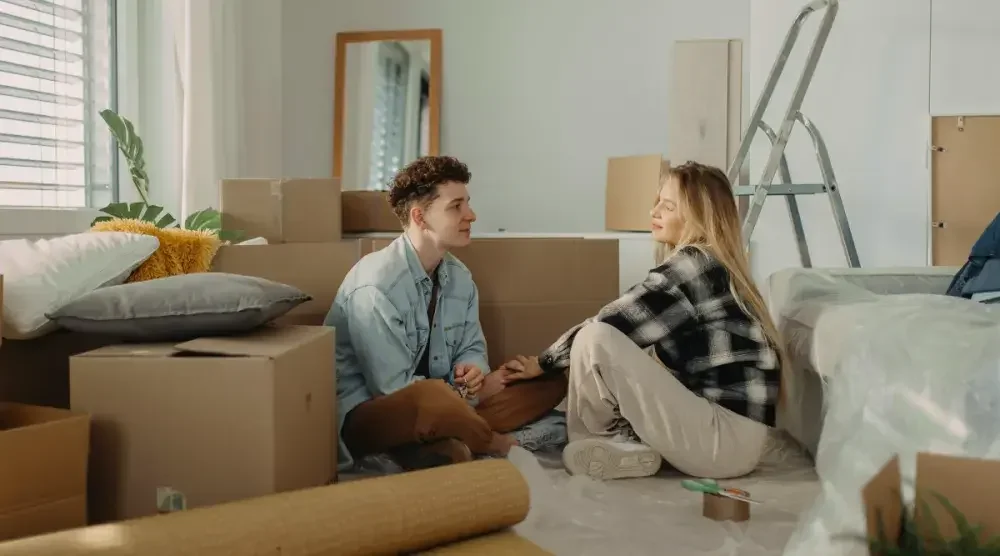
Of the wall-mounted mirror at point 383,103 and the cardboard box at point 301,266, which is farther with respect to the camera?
the wall-mounted mirror at point 383,103

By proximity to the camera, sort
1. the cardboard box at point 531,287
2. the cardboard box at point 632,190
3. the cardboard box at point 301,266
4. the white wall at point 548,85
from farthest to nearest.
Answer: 1. the white wall at point 548,85
2. the cardboard box at point 632,190
3. the cardboard box at point 531,287
4. the cardboard box at point 301,266

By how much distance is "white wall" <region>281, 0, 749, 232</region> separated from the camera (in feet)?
11.8

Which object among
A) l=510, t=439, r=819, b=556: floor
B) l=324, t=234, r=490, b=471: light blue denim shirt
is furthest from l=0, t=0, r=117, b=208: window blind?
l=510, t=439, r=819, b=556: floor

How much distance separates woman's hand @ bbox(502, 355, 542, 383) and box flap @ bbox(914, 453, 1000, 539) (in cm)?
127

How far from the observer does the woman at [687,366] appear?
1.93m

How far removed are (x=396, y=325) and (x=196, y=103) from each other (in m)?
1.54

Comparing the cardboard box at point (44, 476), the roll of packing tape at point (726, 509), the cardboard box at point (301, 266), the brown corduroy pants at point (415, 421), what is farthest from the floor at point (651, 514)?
the cardboard box at point (44, 476)

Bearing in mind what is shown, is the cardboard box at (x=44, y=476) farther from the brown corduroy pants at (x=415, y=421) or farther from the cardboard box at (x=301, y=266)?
the cardboard box at (x=301, y=266)

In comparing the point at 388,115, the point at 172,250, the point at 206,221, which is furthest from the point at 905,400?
the point at 388,115

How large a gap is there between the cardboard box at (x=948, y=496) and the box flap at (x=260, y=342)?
2.91ft

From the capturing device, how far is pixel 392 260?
209 centimetres

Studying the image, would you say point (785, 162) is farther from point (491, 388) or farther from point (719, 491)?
point (719, 491)

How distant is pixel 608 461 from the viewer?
6.38 feet

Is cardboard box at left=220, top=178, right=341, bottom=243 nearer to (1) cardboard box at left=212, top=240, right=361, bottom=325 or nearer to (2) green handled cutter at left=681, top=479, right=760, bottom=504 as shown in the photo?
(1) cardboard box at left=212, top=240, right=361, bottom=325
